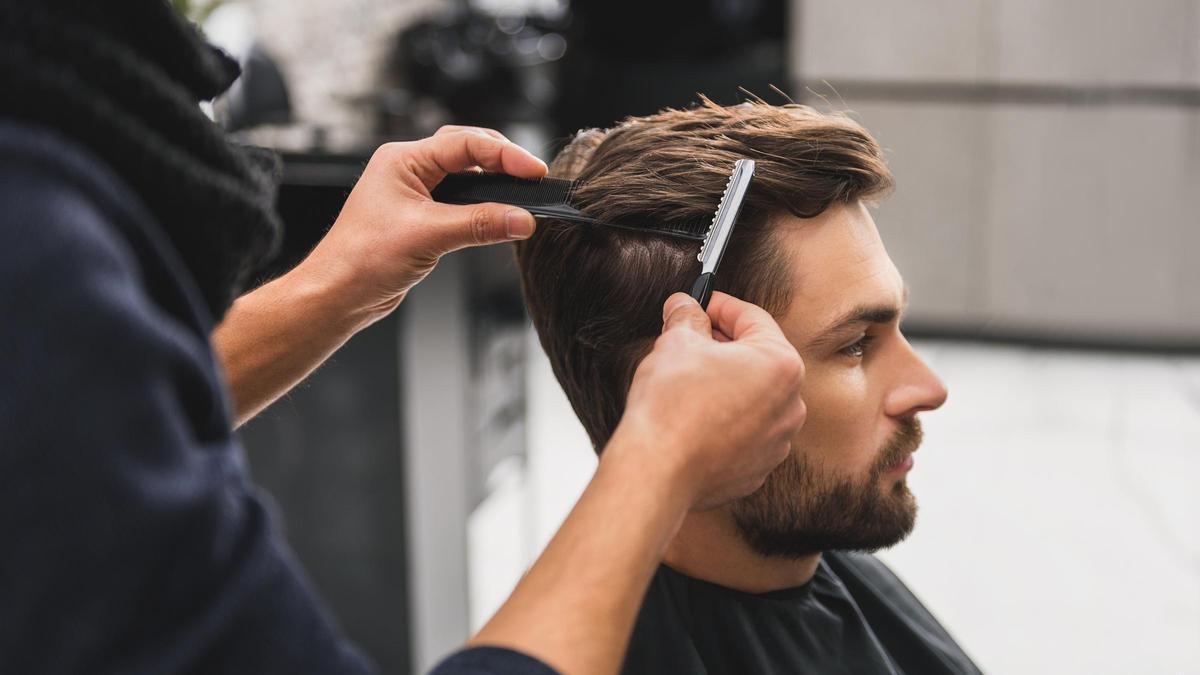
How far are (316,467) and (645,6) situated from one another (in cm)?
379

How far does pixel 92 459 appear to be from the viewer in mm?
515

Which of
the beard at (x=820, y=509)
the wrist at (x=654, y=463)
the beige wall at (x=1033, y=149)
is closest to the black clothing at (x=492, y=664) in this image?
the wrist at (x=654, y=463)

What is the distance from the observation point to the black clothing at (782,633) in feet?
3.84

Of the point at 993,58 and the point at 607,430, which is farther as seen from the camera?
the point at 993,58

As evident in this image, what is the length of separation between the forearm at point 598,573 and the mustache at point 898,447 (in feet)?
1.84

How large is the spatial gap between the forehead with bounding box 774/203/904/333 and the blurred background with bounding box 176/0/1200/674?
119 centimetres

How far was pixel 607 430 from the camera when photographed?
128 centimetres

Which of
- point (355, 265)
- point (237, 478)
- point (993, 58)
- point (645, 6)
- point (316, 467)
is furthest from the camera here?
point (645, 6)

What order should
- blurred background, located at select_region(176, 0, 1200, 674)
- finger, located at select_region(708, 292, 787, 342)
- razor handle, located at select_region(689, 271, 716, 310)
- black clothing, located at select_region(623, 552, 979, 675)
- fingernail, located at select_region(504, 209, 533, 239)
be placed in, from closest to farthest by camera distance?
1. finger, located at select_region(708, 292, 787, 342)
2. razor handle, located at select_region(689, 271, 716, 310)
3. fingernail, located at select_region(504, 209, 533, 239)
4. black clothing, located at select_region(623, 552, 979, 675)
5. blurred background, located at select_region(176, 0, 1200, 674)

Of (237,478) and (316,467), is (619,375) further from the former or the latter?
(316,467)

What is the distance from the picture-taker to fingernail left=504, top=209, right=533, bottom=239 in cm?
106

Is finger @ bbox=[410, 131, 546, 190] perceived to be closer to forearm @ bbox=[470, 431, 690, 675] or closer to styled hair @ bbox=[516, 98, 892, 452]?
styled hair @ bbox=[516, 98, 892, 452]

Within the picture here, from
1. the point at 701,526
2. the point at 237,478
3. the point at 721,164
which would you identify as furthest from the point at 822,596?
the point at 237,478

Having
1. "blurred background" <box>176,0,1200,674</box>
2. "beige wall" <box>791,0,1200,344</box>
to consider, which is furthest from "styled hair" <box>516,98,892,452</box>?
"beige wall" <box>791,0,1200,344</box>
